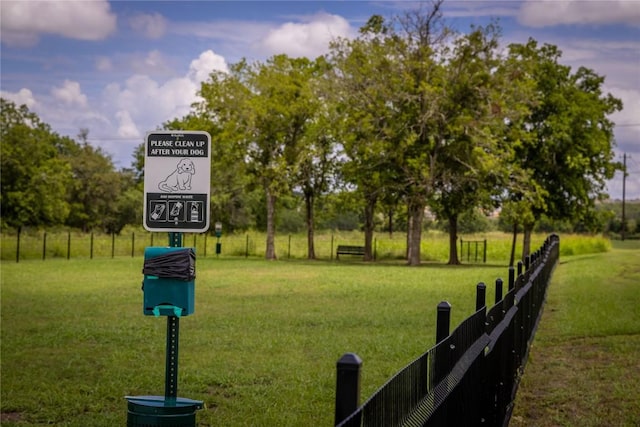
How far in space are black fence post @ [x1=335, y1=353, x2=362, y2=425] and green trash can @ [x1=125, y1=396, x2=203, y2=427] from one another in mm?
4317

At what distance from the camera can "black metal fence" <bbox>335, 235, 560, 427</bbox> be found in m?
2.96

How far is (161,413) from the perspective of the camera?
278 inches

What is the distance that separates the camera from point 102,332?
17.0 meters

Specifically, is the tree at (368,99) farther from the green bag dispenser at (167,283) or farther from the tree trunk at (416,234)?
the green bag dispenser at (167,283)

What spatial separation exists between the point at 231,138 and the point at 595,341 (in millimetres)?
40066

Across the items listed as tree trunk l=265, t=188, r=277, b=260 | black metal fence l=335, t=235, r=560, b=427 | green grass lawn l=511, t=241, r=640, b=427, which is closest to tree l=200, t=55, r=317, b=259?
tree trunk l=265, t=188, r=277, b=260

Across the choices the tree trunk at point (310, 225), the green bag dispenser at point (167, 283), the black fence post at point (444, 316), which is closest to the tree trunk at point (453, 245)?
the tree trunk at point (310, 225)

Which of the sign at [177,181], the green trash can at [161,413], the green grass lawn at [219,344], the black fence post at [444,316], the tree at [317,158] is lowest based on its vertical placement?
the green grass lawn at [219,344]

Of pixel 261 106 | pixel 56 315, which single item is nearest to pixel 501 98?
pixel 261 106

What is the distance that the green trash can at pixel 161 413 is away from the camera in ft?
23.1

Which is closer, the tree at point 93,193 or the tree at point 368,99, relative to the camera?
the tree at point 368,99

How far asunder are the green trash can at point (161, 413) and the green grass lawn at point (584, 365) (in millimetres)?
3696

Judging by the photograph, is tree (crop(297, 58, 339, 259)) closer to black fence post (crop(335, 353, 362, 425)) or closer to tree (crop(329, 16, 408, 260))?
tree (crop(329, 16, 408, 260))

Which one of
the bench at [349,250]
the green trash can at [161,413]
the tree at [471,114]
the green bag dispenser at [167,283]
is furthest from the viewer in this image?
the bench at [349,250]
